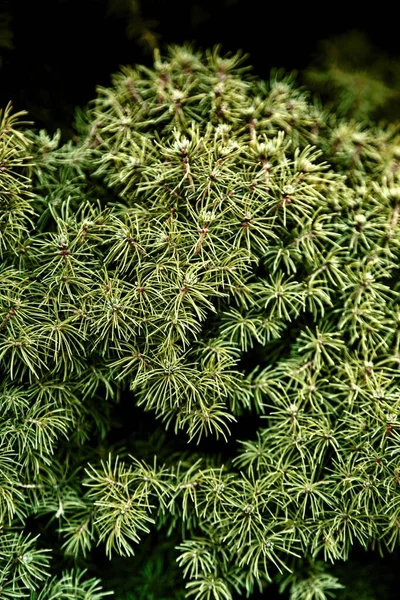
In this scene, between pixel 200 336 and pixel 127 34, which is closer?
pixel 200 336

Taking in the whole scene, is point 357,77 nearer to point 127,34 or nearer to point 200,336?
point 127,34

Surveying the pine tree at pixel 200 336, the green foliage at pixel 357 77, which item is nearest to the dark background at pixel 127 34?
the green foliage at pixel 357 77

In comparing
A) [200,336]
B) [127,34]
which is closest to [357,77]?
[127,34]

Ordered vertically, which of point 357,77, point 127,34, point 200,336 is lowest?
point 200,336

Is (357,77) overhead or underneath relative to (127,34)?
overhead

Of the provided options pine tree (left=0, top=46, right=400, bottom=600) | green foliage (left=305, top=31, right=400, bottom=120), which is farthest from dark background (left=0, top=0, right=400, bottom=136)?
pine tree (left=0, top=46, right=400, bottom=600)

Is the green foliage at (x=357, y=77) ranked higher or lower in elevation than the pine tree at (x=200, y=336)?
higher

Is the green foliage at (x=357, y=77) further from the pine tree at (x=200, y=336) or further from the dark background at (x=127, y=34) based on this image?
the pine tree at (x=200, y=336)
